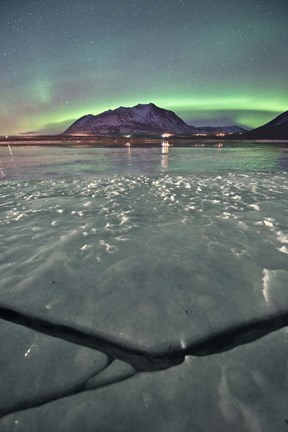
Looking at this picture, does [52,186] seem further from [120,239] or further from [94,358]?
[94,358]

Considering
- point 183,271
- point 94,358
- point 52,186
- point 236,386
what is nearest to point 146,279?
point 183,271

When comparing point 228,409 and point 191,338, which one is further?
point 191,338

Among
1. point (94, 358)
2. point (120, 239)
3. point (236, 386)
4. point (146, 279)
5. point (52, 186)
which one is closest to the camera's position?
point (236, 386)

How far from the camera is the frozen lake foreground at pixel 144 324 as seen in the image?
4.99ft

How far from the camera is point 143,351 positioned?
1.93 m

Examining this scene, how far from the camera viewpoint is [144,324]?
2.21 metres

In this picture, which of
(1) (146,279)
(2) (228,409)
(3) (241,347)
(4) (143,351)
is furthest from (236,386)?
(1) (146,279)

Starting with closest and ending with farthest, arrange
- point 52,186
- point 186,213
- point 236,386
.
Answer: point 236,386 → point 186,213 → point 52,186

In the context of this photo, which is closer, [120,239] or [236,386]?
[236,386]

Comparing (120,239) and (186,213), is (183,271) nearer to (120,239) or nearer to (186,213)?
(120,239)

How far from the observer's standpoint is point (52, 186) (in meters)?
8.11

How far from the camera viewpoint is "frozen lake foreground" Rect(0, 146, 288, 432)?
1521 mm

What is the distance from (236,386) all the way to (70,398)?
3.83ft

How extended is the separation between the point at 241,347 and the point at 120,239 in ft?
8.14
